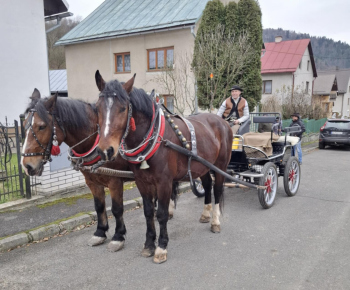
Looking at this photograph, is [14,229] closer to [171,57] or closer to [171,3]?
[171,57]

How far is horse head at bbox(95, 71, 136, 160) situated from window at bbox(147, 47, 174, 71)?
1210 cm

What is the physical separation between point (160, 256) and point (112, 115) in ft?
6.04

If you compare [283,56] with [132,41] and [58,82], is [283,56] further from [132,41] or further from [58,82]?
[58,82]

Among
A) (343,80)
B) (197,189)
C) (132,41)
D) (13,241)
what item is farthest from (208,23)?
(343,80)

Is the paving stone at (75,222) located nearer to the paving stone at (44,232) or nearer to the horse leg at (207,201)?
the paving stone at (44,232)

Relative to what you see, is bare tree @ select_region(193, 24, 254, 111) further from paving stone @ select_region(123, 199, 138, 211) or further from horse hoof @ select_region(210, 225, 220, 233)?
horse hoof @ select_region(210, 225, 220, 233)

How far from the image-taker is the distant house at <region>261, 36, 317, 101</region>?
27188 millimetres

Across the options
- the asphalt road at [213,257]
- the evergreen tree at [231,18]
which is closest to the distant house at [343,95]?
the evergreen tree at [231,18]

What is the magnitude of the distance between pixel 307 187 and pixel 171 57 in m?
10.1

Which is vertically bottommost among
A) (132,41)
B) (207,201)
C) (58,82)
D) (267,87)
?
(207,201)

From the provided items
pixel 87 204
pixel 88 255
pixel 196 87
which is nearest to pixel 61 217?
pixel 87 204

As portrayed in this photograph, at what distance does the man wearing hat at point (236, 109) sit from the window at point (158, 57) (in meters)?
9.20

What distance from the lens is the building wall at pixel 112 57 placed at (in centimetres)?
1449

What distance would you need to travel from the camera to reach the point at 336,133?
14.0m
